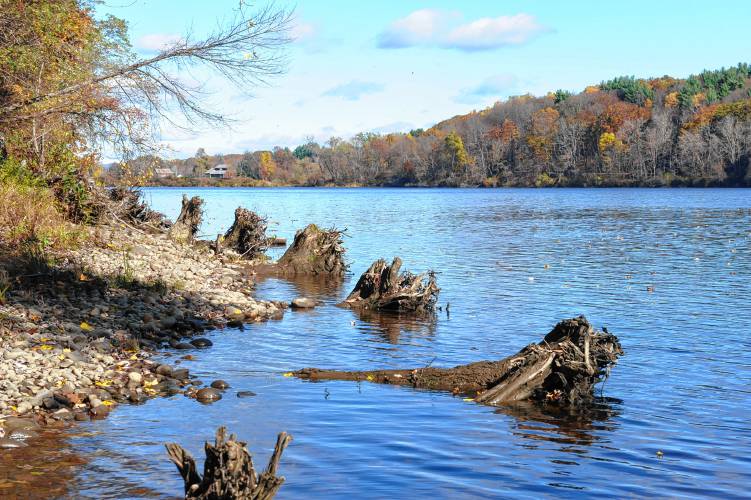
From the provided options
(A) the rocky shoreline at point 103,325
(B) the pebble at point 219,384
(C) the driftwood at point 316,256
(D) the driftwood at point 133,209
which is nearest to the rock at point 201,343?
(A) the rocky shoreline at point 103,325

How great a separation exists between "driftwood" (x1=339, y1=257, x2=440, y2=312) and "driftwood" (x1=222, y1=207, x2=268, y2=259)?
Answer: 32.9ft

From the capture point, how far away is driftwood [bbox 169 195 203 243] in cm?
3020

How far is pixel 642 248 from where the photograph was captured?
38.5 meters

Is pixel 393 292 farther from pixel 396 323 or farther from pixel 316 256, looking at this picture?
pixel 316 256

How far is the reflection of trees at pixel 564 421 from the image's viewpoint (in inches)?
420

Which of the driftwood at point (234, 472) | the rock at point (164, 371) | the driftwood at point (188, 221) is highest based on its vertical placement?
the driftwood at point (188, 221)

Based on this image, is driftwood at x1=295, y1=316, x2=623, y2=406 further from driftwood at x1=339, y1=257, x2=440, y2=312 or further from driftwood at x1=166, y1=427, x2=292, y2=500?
driftwood at x1=339, y1=257, x2=440, y2=312

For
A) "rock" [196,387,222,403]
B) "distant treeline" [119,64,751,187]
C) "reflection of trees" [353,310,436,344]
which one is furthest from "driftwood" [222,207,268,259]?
"distant treeline" [119,64,751,187]

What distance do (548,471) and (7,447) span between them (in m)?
6.24

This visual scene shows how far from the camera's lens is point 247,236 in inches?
1219

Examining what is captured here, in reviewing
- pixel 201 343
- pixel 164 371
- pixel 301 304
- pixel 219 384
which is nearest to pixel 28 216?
pixel 201 343

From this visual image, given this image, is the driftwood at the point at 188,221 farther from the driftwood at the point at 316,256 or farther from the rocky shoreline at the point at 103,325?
the rocky shoreline at the point at 103,325

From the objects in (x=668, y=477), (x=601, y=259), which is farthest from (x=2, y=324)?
(x=601, y=259)

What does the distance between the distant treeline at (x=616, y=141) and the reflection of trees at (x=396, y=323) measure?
111 meters
